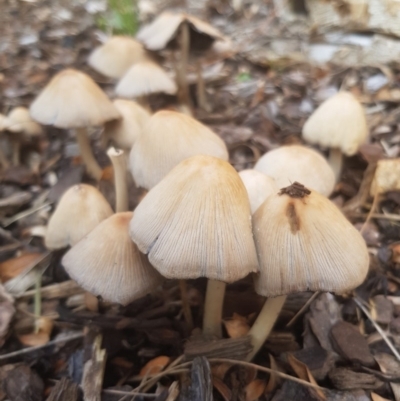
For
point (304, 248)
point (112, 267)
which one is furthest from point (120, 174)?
point (304, 248)

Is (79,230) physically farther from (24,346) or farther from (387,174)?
(387,174)

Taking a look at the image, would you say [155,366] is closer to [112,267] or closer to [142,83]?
[112,267]

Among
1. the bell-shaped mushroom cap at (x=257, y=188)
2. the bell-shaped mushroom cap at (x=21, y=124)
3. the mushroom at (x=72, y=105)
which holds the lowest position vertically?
the bell-shaped mushroom cap at (x=21, y=124)

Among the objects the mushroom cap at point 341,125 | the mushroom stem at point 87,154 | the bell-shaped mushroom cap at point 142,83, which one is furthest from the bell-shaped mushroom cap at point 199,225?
the bell-shaped mushroom cap at point 142,83

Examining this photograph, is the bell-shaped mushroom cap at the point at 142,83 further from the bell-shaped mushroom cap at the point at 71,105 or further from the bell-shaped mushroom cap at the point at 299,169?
the bell-shaped mushroom cap at the point at 299,169

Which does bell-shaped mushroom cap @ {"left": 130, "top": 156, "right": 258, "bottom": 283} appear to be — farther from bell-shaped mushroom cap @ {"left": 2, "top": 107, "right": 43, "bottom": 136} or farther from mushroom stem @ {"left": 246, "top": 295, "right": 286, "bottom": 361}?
bell-shaped mushroom cap @ {"left": 2, "top": 107, "right": 43, "bottom": 136}

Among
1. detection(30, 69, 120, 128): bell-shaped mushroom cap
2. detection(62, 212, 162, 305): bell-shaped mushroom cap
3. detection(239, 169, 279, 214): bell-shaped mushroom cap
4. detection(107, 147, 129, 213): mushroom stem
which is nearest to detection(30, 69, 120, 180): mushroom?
detection(30, 69, 120, 128): bell-shaped mushroom cap

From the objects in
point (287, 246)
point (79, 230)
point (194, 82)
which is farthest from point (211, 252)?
point (194, 82)
